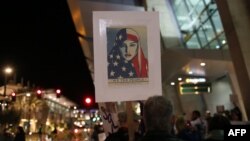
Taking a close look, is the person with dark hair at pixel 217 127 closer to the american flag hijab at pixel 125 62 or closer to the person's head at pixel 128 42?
the american flag hijab at pixel 125 62

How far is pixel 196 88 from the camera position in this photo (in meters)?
29.1

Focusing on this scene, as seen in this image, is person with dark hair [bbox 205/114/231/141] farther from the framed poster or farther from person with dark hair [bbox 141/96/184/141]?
person with dark hair [bbox 141/96/184/141]

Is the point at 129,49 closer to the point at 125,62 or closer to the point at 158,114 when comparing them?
the point at 125,62

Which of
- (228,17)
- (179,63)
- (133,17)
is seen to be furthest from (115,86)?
(179,63)

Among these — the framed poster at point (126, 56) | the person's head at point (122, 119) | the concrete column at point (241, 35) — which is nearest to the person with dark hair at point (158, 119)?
the framed poster at point (126, 56)

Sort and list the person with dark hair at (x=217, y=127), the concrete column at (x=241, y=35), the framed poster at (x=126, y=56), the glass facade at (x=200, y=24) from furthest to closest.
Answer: the glass facade at (x=200, y=24), the concrete column at (x=241, y=35), the person with dark hair at (x=217, y=127), the framed poster at (x=126, y=56)

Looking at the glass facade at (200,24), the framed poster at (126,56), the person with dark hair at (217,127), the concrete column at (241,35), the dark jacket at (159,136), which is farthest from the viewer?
the glass facade at (200,24)

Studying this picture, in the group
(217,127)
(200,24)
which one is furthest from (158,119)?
(200,24)

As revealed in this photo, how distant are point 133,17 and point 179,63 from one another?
23.6 m

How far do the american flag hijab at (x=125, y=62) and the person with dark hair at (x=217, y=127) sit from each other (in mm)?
1284

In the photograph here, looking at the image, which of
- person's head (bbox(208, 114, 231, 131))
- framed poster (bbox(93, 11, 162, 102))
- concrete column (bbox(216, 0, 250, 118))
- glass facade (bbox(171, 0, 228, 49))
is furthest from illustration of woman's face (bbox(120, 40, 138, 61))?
glass facade (bbox(171, 0, 228, 49))

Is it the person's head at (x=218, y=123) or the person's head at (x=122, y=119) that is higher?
the person's head at (x=122, y=119)

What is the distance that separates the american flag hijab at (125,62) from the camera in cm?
579

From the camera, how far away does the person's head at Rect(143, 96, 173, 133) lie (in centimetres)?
345
